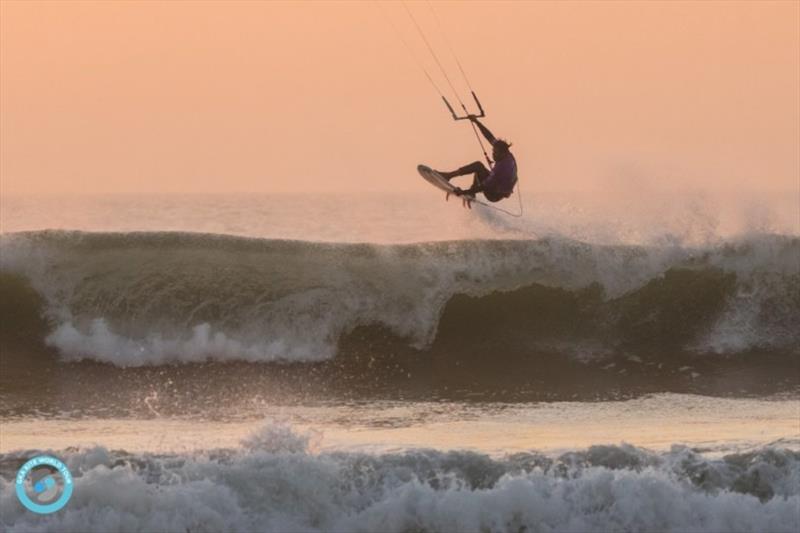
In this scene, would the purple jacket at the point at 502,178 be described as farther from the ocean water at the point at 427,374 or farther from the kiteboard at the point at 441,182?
the ocean water at the point at 427,374

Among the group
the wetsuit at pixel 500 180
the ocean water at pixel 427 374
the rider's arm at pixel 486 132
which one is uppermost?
the rider's arm at pixel 486 132

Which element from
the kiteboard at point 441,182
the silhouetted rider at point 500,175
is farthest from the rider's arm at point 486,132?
the kiteboard at point 441,182

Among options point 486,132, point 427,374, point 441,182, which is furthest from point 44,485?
point 427,374

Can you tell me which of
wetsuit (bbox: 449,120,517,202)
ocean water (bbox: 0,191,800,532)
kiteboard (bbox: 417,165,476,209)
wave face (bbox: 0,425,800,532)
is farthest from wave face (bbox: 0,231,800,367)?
wave face (bbox: 0,425,800,532)

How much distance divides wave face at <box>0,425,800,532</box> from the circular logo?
0.08 metres

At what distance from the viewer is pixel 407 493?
11.4 metres

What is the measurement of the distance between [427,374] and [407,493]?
23.1ft

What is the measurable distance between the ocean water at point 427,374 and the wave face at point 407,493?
18 mm

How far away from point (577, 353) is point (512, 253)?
6.89ft

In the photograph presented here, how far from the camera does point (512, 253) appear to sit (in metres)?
21.1

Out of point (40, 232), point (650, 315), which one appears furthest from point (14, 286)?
point (650, 315)

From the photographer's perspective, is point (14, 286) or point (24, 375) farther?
point (14, 286)

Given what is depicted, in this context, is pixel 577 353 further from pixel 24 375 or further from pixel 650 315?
pixel 24 375

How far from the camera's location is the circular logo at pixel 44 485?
11.1m
